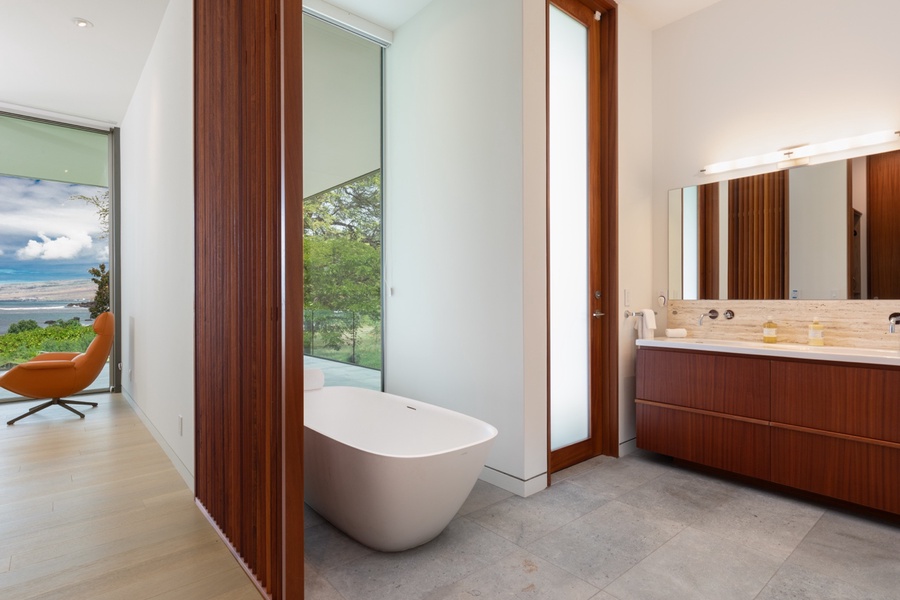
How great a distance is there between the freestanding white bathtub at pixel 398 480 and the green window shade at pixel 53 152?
4.90 m

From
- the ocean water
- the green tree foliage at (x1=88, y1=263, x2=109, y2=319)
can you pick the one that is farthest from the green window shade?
the ocean water

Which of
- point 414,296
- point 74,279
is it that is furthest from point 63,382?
point 414,296

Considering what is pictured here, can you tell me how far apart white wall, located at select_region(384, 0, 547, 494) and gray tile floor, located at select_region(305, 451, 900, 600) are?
401 millimetres

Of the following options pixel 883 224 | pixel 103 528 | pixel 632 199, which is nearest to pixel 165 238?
pixel 103 528

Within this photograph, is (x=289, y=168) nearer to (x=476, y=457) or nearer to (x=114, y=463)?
(x=476, y=457)

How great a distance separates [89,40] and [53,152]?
2082 millimetres

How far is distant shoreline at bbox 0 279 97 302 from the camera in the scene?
4.79m

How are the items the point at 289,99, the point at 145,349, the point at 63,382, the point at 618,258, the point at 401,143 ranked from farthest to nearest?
the point at 63,382, the point at 145,349, the point at 401,143, the point at 618,258, the point at 289,99

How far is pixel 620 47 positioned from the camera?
3289 mm

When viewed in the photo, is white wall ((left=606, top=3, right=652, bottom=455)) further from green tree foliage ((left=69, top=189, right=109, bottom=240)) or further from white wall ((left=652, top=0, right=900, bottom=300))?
green tree foliage ((left=69, top=189, right=109, bottom=240))

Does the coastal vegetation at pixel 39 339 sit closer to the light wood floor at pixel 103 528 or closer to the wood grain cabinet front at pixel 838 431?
the light wood floor at pixel 103 528

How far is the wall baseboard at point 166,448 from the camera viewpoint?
8.96 ft

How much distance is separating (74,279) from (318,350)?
360 centimetres

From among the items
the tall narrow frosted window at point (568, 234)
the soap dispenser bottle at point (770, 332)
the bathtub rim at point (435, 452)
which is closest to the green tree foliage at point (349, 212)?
the bathtub rim at point (435, 452)
